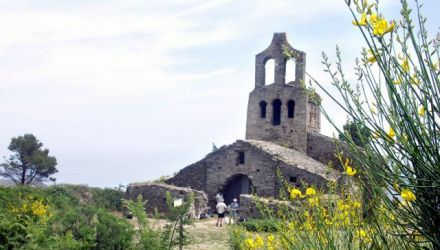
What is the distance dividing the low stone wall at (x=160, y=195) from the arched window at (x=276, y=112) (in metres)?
6.48

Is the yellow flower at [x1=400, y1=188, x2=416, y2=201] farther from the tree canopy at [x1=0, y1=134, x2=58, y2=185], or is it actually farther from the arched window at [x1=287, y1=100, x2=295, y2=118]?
the tree canopy at [x1=0, y1=134, x2=58, y2=185]

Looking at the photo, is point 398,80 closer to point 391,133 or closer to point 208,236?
point 391,133

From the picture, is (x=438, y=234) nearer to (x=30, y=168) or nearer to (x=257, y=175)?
(x=257, y=175)

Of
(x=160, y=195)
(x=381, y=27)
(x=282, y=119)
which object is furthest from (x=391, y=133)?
(x=282, y=119)

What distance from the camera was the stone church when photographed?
2469cm

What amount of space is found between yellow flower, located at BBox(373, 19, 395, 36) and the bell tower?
25.7m

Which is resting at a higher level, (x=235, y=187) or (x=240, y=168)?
(x=240, y=168)

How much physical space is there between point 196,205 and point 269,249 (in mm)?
18574

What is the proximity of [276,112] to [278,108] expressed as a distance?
0.73 feet

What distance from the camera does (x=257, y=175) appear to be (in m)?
25.1

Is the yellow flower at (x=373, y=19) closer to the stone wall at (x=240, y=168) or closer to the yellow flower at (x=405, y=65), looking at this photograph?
the yellow flower at (x=405, y=65)

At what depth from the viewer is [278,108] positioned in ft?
98.1

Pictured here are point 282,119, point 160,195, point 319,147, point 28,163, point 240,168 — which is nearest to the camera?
point 160,195

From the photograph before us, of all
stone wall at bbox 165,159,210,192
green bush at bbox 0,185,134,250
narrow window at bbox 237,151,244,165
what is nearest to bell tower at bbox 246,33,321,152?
narrow window at bbox 237,151,244,165
